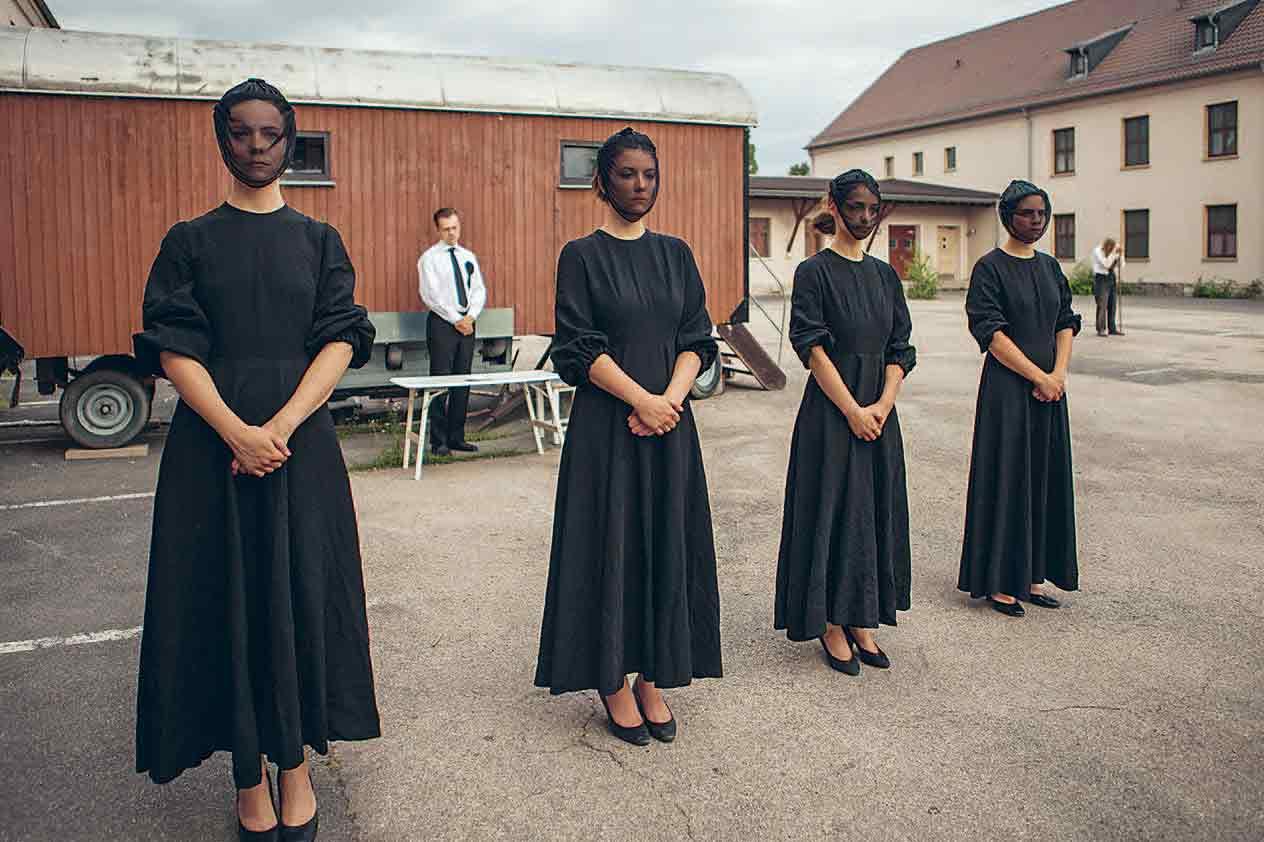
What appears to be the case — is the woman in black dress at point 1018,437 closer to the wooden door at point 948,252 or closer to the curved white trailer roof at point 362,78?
the curved white trailer roof at point 362,78

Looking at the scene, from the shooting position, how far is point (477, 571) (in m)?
6.37

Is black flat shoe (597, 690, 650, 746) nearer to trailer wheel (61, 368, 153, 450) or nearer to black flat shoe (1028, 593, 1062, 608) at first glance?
black flat shoe (1028, 593, 1062, 608)

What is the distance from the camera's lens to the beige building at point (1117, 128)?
111ft

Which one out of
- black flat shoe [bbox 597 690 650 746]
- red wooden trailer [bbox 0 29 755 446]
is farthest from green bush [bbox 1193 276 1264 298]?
black flat shoe [bbox 597 690 650 746]

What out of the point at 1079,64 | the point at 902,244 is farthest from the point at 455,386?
the point at 1079,64

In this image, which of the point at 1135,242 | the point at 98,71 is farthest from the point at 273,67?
the point at 1135,242

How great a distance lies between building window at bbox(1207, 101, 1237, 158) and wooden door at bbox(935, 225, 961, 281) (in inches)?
381

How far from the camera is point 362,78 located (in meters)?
11.4

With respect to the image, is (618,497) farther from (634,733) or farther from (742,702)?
(742,702)

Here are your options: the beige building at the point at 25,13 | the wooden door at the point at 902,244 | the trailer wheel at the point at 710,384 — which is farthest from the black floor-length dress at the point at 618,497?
the wooden door at the point at 902,244

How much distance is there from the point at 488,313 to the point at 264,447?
8.98 meters

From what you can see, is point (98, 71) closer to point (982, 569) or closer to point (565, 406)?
point (565, 406)

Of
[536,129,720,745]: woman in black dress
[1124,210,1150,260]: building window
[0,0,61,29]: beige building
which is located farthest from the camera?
[1124,210,1150,260]: building window

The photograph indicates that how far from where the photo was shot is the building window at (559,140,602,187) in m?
12.4
